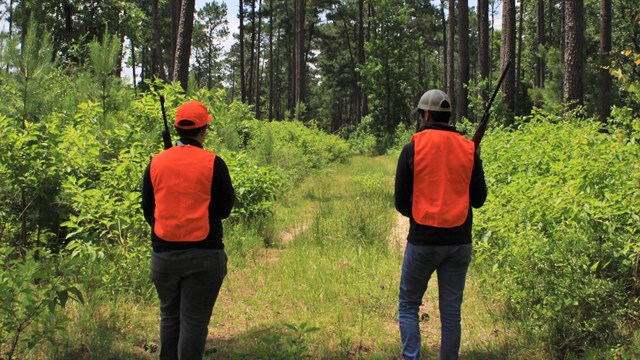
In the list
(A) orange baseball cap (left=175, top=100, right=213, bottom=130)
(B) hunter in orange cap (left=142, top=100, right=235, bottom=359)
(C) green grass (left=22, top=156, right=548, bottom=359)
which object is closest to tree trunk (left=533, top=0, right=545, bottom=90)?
(C) green grass (left=22, top=156, right=548, bottom=359)

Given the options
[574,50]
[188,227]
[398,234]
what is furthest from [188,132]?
[574,50]

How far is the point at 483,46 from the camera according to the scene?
1920 cm

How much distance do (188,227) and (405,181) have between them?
147 cm

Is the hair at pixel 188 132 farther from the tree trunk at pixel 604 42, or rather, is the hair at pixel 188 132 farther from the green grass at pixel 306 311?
the tree trunk at pixel 604 42

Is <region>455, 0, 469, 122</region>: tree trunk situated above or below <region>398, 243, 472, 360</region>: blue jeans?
above

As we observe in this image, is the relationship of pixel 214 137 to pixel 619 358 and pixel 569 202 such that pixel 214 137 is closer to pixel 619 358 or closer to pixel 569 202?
pixel 569 202

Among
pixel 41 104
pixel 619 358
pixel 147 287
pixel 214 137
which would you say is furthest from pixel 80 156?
pixel 619 358

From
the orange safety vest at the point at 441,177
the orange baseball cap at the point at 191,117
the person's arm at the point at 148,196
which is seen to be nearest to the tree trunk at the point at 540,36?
the orange safety vest at the point at 441,177

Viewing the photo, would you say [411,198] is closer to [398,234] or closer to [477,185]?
[477,185]

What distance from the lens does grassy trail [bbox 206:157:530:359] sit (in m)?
4.43

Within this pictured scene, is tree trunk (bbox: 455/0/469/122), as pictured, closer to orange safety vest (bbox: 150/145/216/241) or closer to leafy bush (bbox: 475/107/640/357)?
leafy bush (bbox: 475/107/640/357)

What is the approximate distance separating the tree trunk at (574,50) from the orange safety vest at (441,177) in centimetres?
954

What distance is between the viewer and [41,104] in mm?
5867

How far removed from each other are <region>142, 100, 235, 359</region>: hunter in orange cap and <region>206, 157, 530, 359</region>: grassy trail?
3.45ft
